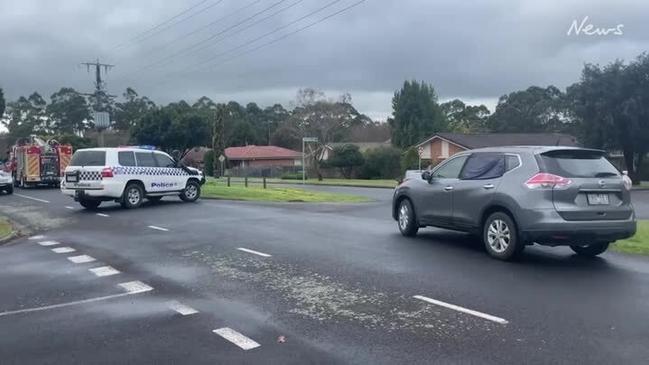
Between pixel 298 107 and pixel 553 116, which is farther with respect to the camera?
pixel 553 116

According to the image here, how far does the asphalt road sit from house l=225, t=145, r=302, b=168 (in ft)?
217

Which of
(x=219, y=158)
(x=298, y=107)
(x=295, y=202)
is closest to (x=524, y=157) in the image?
(x=295, y=202)

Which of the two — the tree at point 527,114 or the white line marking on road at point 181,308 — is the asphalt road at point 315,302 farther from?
the tree at point 527,114

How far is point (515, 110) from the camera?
90.1 meters

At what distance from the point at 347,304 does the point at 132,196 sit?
1436 centimetres

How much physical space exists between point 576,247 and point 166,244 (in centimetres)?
713

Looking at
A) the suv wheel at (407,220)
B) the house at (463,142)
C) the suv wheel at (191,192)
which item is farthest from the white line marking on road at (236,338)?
the house at (463,142)

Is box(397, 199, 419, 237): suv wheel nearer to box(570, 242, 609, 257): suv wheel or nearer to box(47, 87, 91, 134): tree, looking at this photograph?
box(570, 242, 609, 257): suv wheel

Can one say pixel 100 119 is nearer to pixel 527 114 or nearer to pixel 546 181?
pixel 546 181

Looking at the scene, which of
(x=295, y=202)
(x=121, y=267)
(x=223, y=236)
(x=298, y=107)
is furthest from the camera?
(x=298, y=107)

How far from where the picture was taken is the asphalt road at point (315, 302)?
5.27 m

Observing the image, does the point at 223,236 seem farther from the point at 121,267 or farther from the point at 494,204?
the point at 494,204

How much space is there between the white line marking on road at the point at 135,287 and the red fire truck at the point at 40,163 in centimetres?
2739

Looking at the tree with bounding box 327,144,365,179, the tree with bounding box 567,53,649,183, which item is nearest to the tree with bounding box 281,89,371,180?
the tree with bounding box 327,144,365,179
